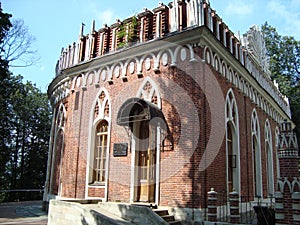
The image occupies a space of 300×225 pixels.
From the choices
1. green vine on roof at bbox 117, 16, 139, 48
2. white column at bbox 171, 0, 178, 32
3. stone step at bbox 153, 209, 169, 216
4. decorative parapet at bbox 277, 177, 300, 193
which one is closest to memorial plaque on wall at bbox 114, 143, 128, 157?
stone step at bbox 153, 209, 169, 216

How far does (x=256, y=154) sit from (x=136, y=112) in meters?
6.94

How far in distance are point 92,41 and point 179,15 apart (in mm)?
4378

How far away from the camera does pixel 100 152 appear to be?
11328 mm

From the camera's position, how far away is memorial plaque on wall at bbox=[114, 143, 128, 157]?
10.1 metres

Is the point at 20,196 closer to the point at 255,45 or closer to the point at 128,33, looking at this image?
the point at 128,33

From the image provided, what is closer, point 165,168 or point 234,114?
point 165,168

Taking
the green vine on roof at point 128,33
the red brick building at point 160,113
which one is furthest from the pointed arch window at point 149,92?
the green vine on roof at point 128,33

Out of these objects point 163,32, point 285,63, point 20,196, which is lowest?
point 20,196

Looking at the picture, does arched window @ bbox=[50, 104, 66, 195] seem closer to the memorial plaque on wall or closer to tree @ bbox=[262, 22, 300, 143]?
the memorial plaque on wall

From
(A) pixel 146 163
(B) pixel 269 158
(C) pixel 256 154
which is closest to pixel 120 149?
(A) pixel 146 163

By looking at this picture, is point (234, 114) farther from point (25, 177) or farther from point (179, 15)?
point (25, 177)

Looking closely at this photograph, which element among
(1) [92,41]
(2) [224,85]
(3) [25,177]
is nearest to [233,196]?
(2) [224,85]

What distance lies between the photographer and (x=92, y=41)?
12.4 m

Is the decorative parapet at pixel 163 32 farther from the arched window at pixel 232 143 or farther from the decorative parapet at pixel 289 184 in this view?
the decorative parapet at pixel 289 184
